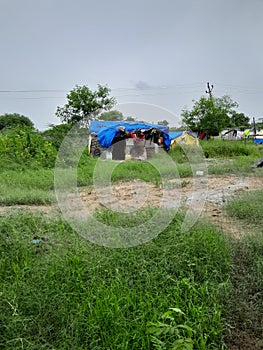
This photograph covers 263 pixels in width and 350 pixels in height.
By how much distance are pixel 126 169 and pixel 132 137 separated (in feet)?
3.98

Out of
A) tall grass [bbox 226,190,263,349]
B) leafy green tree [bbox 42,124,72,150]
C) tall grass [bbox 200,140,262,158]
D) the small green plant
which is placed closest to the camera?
the small green plant

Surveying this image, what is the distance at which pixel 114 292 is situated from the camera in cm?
198

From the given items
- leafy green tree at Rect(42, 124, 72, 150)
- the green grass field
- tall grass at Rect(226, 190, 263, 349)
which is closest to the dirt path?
tall grass at Rect(226, 190, 263, 349)

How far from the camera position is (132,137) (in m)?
8.27

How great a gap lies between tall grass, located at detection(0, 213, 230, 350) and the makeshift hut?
5.15 meters

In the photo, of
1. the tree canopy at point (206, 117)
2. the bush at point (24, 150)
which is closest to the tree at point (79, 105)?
the tree canopy at point (206, 117)

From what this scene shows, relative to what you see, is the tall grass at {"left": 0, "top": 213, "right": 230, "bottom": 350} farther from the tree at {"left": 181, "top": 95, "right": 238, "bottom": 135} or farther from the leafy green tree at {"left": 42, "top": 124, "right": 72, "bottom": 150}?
the tree at {"left": 181, "top": 95, "right": 238, "bottom": 135}

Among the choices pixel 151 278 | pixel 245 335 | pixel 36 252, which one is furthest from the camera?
pixel 36 252

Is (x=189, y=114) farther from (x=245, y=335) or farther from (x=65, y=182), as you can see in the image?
(x=245, y=335)

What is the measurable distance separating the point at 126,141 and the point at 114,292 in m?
7.52

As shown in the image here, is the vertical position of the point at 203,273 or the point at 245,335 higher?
the point at 203,273

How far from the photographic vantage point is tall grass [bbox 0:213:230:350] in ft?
5.41

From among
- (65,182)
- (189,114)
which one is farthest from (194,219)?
(189,114)

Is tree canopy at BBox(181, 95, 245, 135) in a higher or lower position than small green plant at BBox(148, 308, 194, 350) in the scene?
higher
